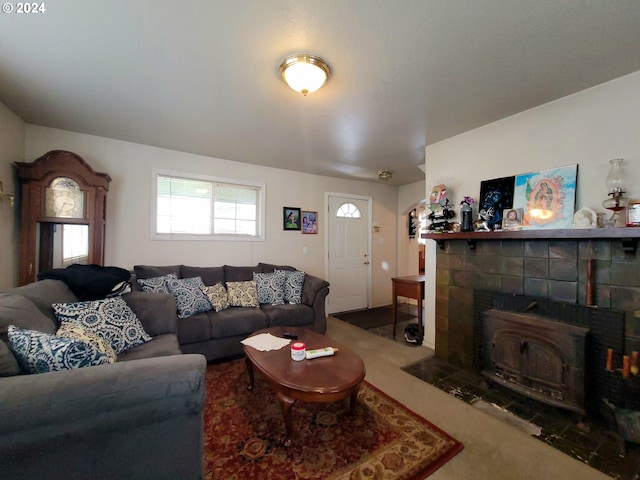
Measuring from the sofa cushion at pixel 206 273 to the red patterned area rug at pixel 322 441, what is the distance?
4.51 feet

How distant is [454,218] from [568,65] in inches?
57.0

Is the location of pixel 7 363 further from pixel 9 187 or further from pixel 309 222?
pixel 309 222

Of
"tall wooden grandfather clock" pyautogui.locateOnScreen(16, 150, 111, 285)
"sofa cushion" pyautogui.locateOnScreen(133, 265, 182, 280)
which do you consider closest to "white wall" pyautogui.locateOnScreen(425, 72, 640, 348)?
"sofa cushion" pyautogui.locateOnScreen(133, 265, 182, 280)

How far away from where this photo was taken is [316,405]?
6.49ft

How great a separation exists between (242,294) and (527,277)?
9.28ft

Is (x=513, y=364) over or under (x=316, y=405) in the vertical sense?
over

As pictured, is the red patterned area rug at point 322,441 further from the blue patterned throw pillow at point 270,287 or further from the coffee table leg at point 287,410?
the blue patterned throw pillow at point 270,287

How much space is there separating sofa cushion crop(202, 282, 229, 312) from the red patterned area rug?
3.13 feet

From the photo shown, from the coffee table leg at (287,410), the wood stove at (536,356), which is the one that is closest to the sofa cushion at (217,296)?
the coffee table leg at (287,410)

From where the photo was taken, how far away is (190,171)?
134 inches

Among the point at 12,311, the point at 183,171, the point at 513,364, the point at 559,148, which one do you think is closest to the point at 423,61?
the point at 559,148

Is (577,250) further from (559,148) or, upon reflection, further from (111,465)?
(111,465)

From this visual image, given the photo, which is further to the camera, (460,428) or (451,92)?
(451,92)

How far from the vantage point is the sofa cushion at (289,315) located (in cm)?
294
